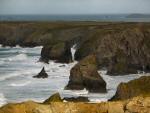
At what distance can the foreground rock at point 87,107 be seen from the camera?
22.5m

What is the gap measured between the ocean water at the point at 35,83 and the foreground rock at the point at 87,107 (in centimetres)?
2351

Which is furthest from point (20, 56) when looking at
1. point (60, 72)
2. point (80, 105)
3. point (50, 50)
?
point (80, 105)

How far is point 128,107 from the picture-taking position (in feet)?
74.2

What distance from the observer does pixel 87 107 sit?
24422mm

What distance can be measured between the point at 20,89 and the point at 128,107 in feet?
123

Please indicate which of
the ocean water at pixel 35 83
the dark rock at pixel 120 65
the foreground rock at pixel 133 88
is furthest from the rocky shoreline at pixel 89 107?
the dark rock at pixel 120 65

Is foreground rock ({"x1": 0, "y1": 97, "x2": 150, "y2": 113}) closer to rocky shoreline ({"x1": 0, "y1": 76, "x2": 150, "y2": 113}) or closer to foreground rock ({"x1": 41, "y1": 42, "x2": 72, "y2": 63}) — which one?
rocky shoreline ({"x1": 0, "y1": 76, "x2": 150, "y2": 113})

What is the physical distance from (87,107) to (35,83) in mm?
40527

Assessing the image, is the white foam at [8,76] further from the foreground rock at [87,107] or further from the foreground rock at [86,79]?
the foreground rock at [87,107]

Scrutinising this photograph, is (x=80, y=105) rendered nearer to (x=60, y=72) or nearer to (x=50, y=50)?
(x=60, y=72)

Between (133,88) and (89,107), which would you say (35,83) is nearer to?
(133,88)

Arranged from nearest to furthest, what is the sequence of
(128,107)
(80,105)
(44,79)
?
(128,107) < (80,105) < (44,79)

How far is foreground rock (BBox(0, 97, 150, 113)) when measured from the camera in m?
22.5

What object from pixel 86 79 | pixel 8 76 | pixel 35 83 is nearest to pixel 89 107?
pixel 86 79
